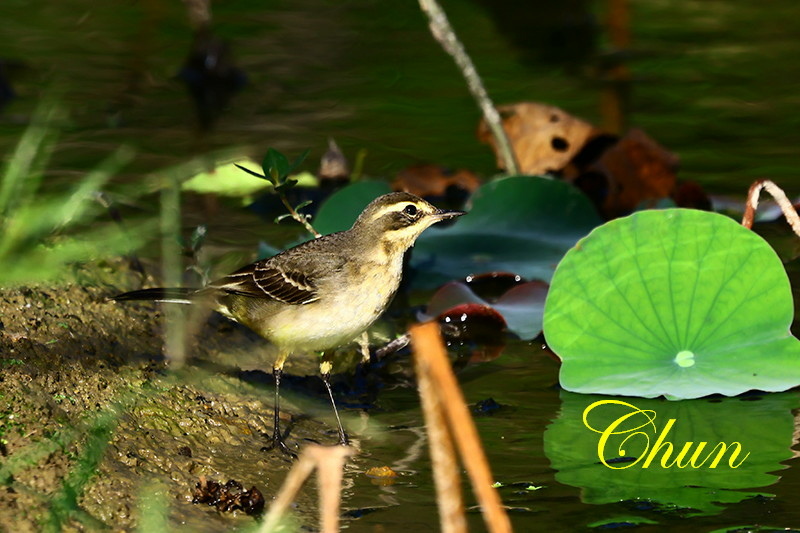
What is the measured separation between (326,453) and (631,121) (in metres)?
8.44

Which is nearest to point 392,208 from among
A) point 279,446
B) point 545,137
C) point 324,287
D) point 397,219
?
point 397,219

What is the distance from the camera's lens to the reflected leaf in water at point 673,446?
509cm

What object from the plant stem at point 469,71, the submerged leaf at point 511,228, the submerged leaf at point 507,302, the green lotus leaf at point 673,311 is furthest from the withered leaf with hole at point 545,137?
the green lotus leaf at point 673,311

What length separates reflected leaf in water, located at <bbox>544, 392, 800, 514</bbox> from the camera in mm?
5094

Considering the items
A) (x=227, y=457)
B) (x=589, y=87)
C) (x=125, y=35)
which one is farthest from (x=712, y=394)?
(x=125, y=35)

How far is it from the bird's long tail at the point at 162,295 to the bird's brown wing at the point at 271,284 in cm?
17

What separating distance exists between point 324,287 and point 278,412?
0.69 meters

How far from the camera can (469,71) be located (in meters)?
8.55

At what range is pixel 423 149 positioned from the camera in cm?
1045

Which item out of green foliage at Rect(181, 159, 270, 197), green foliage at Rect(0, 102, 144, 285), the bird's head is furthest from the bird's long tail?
green foliage at Rect(181, 159, 270, 197)

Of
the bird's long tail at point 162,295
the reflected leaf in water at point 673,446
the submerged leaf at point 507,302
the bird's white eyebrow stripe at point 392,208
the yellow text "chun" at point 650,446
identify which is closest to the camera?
the reflected leaf in water at point 673,446

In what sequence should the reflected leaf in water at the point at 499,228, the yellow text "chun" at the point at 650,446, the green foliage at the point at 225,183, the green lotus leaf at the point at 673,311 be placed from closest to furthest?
the yellow text "chun" at the point at 650,446
the green lotus leaf at the point at 673,311
the reflected leaf in water at the point at 499,228
the green foliage at the point at 225,183

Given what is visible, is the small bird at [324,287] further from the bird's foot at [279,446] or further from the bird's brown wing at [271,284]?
the bird's foot at [279,446]

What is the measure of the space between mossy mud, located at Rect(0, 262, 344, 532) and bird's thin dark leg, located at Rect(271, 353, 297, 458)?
0.14 feet
